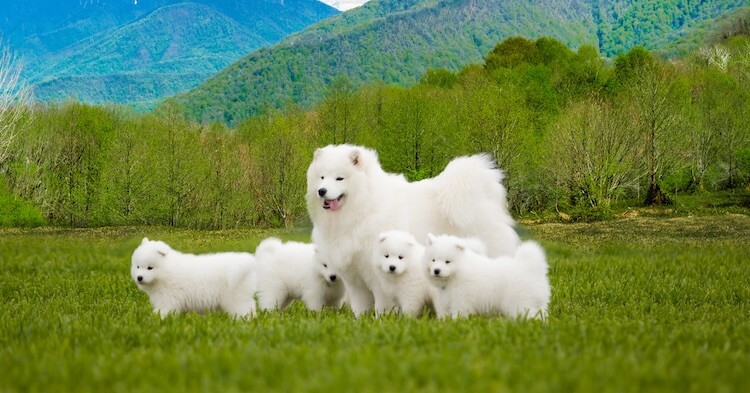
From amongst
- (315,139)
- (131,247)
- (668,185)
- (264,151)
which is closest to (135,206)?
(264,151)

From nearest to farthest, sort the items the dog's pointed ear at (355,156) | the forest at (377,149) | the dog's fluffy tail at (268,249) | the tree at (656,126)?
the dog's pointed ear at (355,156), the dog's fluffy tail at (268,249), the forest at (377,149), the tree at (656,126)

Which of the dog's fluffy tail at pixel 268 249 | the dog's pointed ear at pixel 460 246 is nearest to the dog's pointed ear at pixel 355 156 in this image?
the dog's pointed ear at pixel 460 246

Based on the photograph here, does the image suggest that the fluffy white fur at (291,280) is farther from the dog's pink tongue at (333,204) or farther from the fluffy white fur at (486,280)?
the fluffy white fur at (486,280)

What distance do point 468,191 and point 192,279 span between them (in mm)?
4250

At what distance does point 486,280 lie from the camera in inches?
365

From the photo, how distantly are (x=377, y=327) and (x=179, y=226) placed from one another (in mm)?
41575

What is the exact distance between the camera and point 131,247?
24.3 meters

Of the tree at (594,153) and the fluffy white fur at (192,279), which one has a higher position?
the tree at (594,153)

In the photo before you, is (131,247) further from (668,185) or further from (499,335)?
(668,185)

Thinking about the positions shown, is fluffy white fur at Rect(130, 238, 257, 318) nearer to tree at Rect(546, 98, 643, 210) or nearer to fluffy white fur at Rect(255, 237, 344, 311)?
fluffy white fur at Rect(255, 237, 344, 311)

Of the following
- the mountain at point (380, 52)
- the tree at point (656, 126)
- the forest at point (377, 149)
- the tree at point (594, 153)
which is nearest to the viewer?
the tree at point (594, 153)

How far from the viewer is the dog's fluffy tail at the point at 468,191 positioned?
11.2m

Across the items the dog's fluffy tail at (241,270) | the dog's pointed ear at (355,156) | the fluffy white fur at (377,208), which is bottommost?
the dog's fluffy tail at (241,270)

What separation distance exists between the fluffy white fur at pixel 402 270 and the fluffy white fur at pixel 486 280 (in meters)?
0.39
